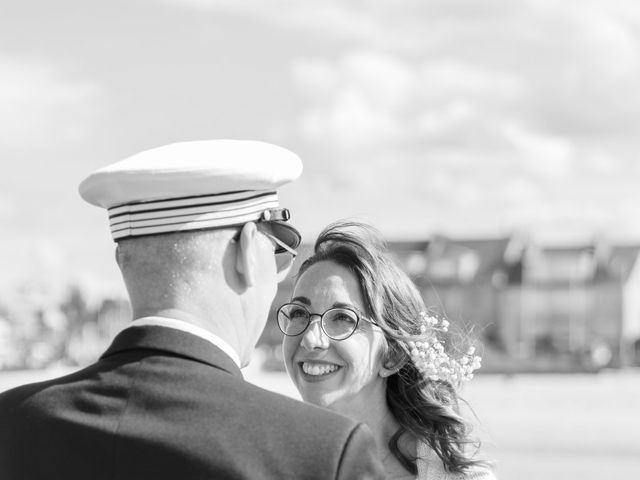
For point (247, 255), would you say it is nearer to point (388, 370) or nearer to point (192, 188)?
point (192, 188)

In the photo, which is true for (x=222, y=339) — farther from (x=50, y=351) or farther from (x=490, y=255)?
(x=490, y=255)

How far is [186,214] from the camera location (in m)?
2.84

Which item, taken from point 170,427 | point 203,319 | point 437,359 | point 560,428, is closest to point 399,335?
point 437,359

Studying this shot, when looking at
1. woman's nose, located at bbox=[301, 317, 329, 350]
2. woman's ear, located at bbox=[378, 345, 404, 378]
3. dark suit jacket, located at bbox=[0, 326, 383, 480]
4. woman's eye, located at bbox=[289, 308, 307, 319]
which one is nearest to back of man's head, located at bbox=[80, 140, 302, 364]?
dark suit jacket, located at bbox=[0, 326, 383, 480]

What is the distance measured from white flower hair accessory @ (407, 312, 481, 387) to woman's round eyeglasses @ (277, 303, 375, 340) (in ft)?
0.84

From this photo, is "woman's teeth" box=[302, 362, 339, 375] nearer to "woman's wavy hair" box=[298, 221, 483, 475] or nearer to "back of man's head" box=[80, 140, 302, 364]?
"woman's wavy hair" box=[298, 221, 483, 475]

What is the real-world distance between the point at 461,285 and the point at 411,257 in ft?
15.3

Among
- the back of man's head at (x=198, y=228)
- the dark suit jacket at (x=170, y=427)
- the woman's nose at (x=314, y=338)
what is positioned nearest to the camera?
the dark suit jacket at (x=170, y=427)

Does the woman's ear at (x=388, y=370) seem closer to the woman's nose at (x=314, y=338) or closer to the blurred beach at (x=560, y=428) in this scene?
the woman's nose at (x=314, y=338)

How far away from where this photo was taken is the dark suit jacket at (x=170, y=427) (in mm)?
2684

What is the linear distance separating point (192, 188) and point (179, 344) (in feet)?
1.27

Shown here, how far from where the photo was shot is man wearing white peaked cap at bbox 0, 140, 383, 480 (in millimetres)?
2703

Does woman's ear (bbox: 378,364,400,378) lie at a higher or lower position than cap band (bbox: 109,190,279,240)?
lower

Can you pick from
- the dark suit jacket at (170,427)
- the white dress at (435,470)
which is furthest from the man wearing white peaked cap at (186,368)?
the white dress at (435,470)
